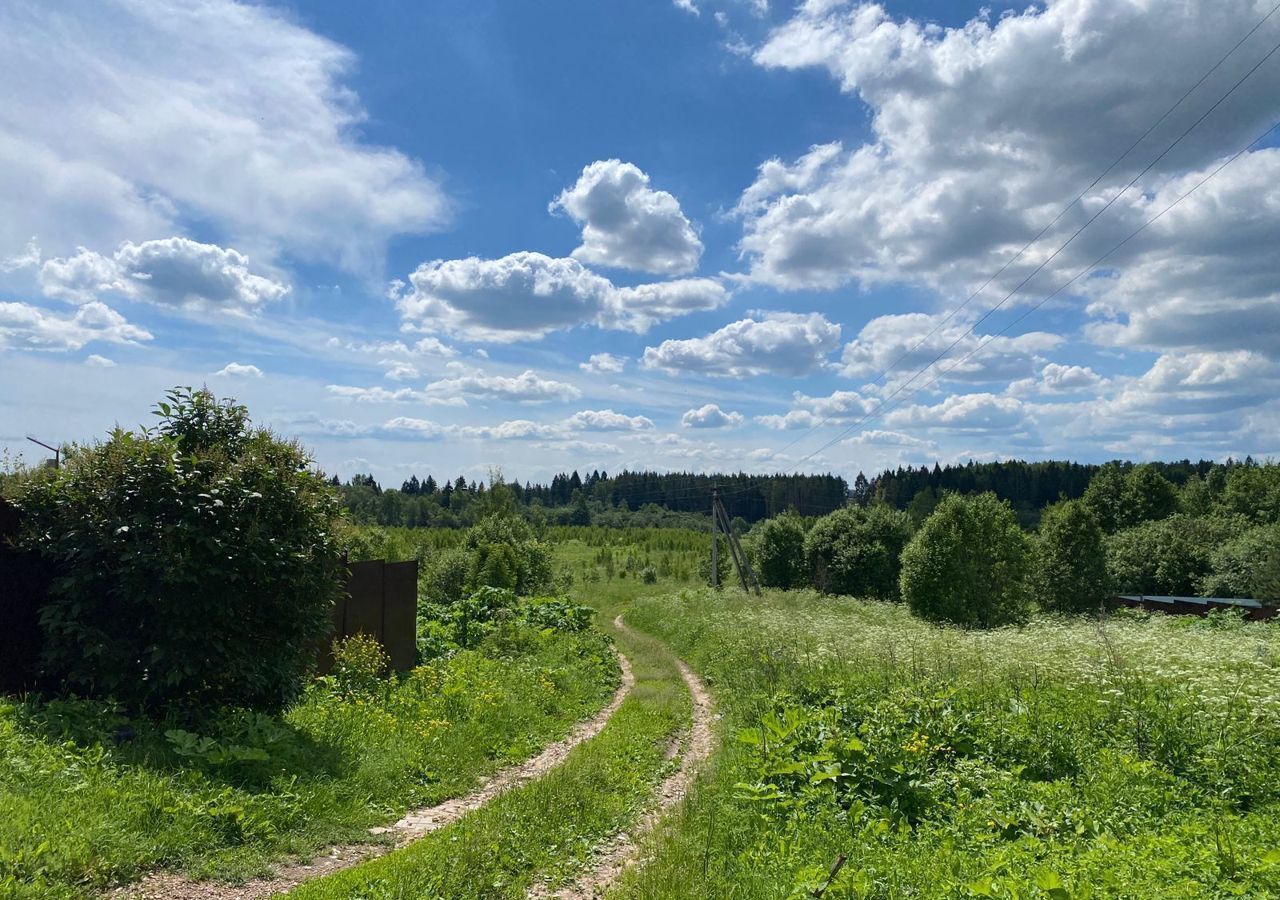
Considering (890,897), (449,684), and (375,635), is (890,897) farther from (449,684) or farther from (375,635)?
(375,635)

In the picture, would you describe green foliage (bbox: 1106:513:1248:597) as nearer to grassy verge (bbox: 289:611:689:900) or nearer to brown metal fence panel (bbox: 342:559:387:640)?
grassy verge (bbox: 289:611:689:900)

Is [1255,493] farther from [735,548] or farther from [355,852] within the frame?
[355,852]

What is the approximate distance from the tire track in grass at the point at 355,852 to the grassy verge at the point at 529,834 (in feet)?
0.98

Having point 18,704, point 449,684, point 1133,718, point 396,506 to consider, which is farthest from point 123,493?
point 396,506

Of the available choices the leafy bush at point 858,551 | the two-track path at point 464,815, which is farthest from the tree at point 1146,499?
the two-track path at point 464,815

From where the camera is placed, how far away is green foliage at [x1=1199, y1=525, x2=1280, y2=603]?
119 feet

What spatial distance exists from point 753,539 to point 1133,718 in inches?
1678

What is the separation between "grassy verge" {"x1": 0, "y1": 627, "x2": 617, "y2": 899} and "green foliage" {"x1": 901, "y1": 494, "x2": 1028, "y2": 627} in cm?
2498

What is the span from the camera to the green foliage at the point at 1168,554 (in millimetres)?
43219

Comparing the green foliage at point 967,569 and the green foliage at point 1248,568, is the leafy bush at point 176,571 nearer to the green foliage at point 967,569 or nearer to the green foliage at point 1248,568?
the green foliage at point 967,569

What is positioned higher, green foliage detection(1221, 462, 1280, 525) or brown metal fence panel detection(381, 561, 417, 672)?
green foliage detection(1221, 462, 1280, 525)

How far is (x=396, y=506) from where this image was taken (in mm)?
120750

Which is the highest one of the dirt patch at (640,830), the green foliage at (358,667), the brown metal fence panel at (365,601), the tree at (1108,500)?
the tree at (1108,500)

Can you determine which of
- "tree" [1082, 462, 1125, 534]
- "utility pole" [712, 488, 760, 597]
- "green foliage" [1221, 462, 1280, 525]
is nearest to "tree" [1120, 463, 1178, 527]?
"tree" [1082, 462, 1125, 534]
